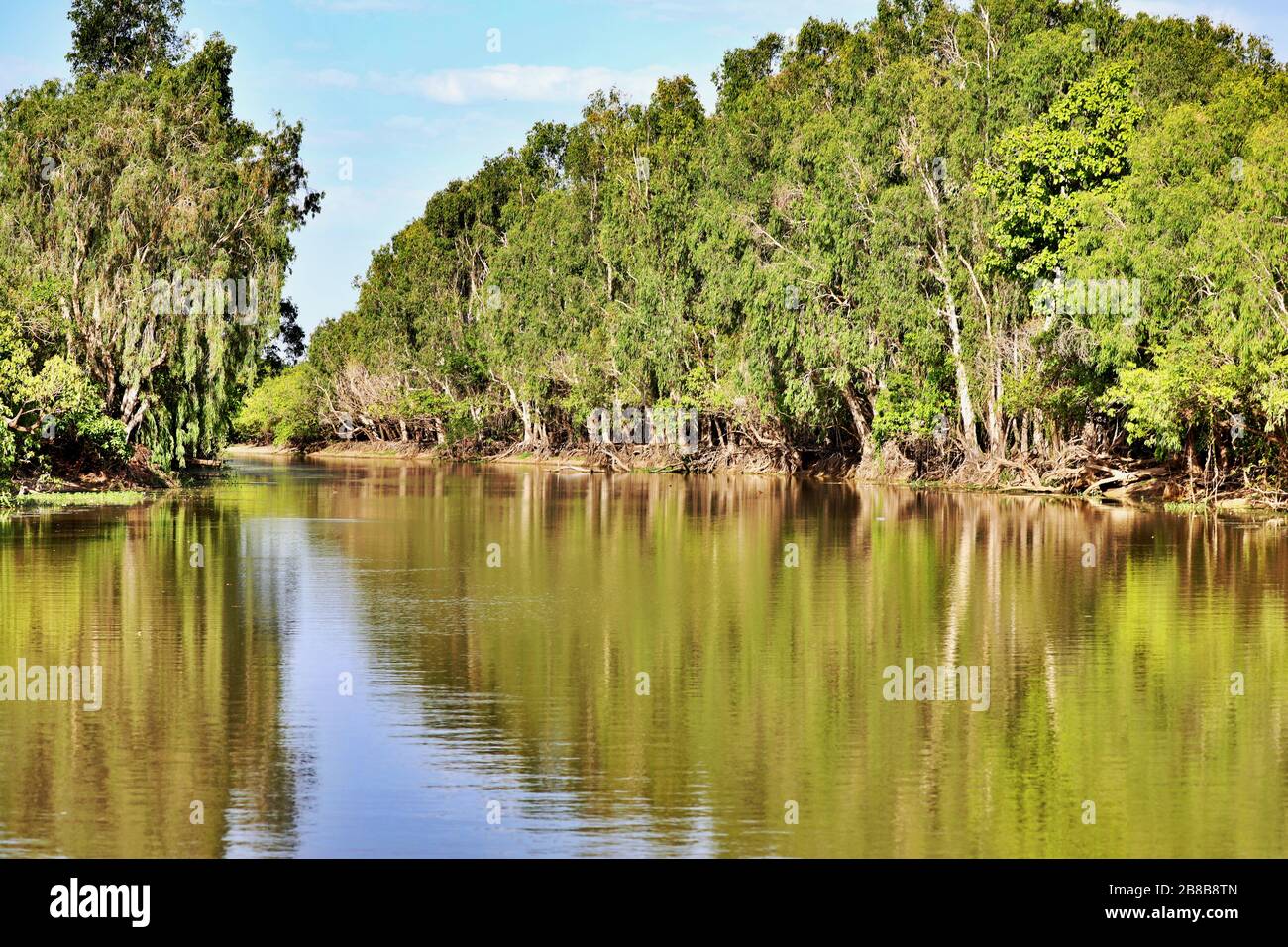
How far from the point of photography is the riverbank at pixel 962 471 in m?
39.6

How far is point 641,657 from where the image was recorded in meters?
16.4

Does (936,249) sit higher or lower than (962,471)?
higher

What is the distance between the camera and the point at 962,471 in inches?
2019

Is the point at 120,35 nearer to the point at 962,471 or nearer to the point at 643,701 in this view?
the point at 962,471

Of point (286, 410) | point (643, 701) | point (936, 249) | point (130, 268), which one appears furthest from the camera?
point (286, 410)

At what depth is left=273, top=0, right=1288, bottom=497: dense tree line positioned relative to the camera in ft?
117

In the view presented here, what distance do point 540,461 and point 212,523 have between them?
51.3m

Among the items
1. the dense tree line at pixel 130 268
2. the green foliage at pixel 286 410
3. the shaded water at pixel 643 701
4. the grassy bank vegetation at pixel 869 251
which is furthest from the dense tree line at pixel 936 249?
the green foliage at pixel 286 410

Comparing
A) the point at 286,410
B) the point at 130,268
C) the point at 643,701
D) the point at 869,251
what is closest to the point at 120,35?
the point at 130,268

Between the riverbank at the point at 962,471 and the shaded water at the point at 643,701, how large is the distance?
37.3 ft

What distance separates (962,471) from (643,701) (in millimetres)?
38930
